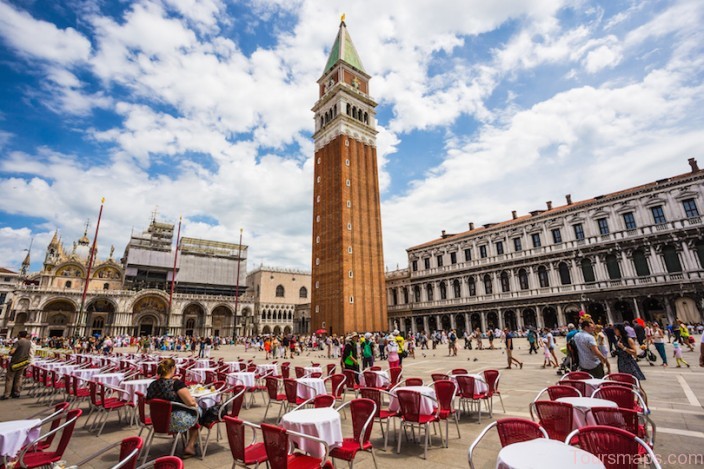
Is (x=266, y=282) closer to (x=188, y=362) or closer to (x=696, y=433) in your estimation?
(x=188, y=362)

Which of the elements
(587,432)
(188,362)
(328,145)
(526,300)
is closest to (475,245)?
(526,300)

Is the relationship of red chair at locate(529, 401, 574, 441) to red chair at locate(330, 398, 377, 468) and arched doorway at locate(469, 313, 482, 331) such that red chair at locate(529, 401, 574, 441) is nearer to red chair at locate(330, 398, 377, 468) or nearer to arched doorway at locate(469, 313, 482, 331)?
red chair at locate(330, 398, 377, 468)

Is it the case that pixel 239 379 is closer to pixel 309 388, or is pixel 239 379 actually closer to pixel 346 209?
pixel 309 388

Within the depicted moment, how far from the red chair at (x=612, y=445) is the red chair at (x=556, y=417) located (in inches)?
34.4

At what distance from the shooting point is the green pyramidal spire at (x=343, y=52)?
44406 mm

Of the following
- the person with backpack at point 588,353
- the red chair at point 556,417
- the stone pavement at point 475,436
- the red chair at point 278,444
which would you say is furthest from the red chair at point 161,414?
the person with backpack at point 588,353

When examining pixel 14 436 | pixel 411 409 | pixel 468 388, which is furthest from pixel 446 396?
pixel 14 436

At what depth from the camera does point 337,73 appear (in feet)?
143

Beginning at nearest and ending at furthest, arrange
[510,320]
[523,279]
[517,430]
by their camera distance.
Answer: [517,430]
[523,279]
[510,320]

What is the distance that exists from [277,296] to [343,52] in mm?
37339

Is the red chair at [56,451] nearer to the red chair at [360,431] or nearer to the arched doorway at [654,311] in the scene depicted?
the red chair at [360,431]

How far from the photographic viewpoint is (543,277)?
3048 cm

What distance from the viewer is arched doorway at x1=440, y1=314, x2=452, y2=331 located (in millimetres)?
37062

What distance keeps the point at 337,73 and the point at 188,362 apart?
137ft
